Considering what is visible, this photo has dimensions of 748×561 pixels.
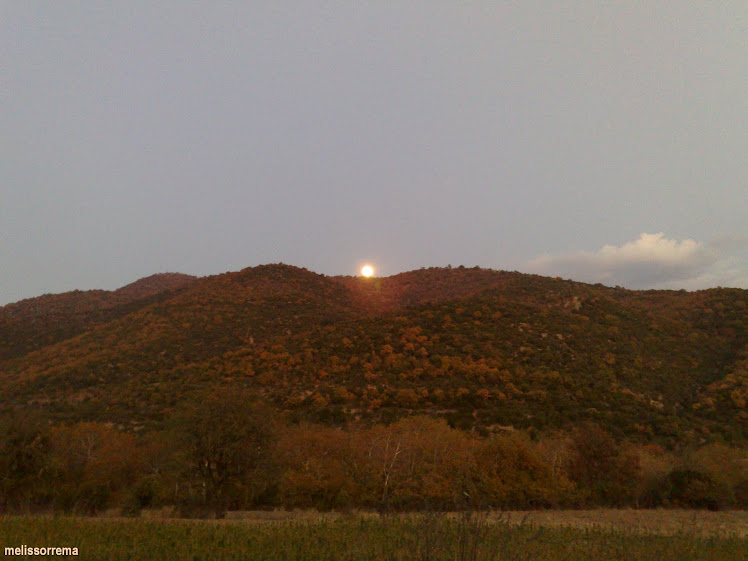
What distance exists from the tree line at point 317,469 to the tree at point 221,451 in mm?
39

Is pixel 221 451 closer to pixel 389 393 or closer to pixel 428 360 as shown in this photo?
pixel 389 393

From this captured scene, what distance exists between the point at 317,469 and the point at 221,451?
4557mm

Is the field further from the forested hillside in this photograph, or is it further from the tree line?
the tree line

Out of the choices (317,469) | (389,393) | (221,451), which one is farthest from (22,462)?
(389,393)

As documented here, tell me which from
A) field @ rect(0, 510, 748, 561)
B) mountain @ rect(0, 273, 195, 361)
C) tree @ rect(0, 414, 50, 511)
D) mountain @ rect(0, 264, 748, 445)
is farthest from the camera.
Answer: mountain @ rect(0, 273, 195, 361)

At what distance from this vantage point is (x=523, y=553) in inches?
262

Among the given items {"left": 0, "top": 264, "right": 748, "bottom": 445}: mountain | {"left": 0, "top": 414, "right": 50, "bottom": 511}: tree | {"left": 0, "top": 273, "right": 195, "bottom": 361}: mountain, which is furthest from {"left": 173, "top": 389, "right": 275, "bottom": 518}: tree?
{"left": 0, "top": 273, "right": 195, "bottom": 361}: mountain

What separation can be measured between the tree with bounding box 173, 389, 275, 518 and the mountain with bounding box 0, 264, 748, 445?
573 inches

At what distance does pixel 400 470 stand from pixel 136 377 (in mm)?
32810

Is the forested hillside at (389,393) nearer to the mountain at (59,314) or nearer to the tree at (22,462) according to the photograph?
the tree at (22,462)

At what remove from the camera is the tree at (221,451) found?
604 inches

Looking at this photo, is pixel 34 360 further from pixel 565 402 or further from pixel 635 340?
pixel 635 340

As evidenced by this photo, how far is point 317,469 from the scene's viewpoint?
1802 centimetres

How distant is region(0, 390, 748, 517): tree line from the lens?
1527 centimetres
